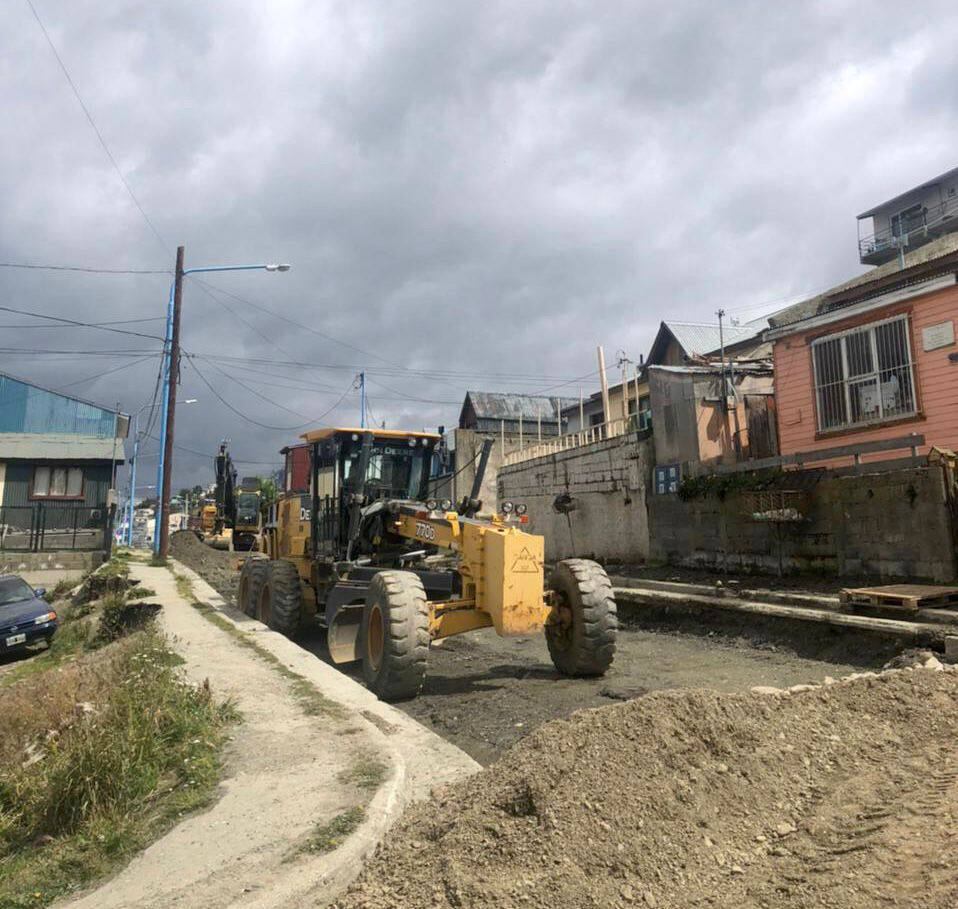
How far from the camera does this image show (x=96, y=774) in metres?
4.07

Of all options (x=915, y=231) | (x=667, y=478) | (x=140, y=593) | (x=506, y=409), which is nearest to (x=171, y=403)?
(x=140, y=593)

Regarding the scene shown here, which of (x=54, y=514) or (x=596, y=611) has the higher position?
(x=54, y=514)

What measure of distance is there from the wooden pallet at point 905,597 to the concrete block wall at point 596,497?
749 cm

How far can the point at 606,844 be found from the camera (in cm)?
306

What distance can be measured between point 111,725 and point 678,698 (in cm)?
348

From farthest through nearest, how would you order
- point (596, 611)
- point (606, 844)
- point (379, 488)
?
point (379, 488) → point (596, 611) → point (606, 844)

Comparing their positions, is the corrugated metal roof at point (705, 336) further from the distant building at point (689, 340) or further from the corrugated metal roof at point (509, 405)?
the corrugated metal roof at point (509, 405)

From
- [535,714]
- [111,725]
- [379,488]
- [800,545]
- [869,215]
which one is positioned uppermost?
[869,215]

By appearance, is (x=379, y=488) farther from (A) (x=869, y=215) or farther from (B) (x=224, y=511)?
(A) (x=869, y=215)

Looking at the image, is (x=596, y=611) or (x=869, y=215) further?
(x=869, y=215)

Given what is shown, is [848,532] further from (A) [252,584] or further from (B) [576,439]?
(B) [576,439]

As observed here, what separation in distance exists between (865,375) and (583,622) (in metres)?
8.90

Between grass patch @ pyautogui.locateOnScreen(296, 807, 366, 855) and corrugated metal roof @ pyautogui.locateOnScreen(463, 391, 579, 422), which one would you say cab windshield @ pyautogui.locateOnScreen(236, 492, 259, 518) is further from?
grass patch @ pyautogui.locateOnScreen(296, 807, 366, 855)

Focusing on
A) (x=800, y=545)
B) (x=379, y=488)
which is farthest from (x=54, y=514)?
(x=800, y=545)
